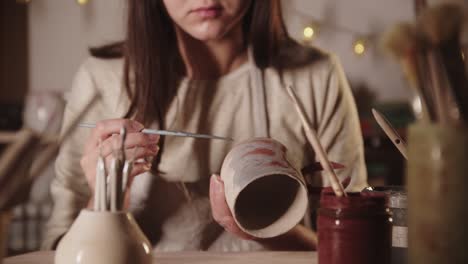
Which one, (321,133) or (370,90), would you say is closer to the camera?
(321,133)

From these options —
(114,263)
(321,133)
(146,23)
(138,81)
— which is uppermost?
(146,23)

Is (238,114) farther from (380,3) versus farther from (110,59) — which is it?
(380,3)

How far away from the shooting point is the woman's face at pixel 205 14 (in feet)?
4.04

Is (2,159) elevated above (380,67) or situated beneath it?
situated beneath

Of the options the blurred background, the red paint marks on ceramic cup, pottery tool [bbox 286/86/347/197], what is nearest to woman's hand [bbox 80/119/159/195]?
the red paint marks on ceramic cup

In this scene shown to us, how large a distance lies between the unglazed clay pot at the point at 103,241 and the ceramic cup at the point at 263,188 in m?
0.14

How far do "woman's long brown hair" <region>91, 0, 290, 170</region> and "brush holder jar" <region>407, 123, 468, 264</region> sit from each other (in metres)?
0.90

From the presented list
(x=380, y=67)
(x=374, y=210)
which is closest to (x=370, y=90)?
(x=380, y=67)

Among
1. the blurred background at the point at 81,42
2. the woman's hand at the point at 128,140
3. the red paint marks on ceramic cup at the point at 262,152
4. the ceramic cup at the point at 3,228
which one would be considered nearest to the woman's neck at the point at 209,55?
the woman's hand at the point at 128,140

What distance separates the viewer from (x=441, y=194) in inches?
19.0

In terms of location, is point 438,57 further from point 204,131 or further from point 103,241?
point 204,131

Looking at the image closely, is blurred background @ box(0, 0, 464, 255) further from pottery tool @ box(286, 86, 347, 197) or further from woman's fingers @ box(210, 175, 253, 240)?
pottery tool @ box(286, 86, 347, 197)

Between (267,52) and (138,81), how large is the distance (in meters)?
0.31

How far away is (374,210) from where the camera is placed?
2.07ft
